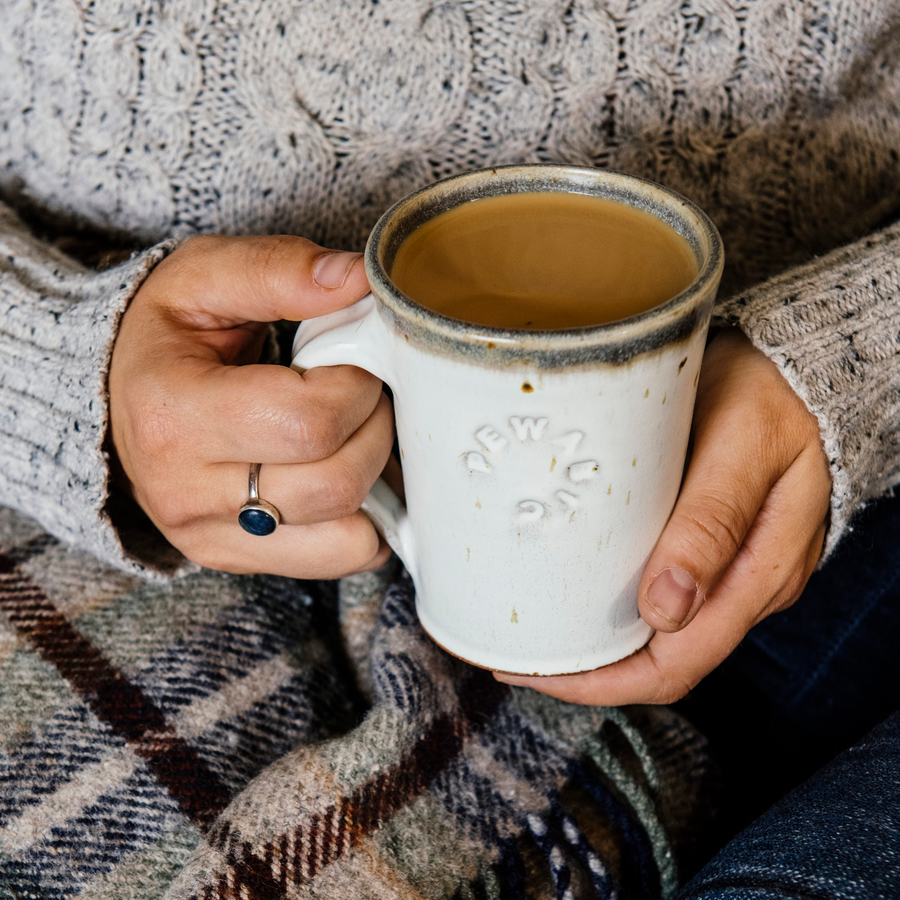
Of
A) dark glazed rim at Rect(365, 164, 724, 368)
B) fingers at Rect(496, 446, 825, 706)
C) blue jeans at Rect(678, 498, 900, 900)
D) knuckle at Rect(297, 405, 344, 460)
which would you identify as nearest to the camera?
dark glazed rim at Rect(365, 164, 724, 368)

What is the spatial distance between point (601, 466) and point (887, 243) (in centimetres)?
44

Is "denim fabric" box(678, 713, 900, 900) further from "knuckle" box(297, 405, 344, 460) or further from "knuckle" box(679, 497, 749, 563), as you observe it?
"knuckle" box(297, 405, 344, 460)

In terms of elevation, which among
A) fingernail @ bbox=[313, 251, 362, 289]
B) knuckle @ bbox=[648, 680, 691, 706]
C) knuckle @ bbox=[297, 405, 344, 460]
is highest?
fingernail @ bbox=[313, 251, 362, 289]

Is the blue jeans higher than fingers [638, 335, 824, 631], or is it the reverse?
fingers [638, 335, 824, 631]

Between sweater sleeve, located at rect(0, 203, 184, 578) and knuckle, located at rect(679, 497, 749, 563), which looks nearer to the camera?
knuckle, located at rect(679, 497, 749, 563)

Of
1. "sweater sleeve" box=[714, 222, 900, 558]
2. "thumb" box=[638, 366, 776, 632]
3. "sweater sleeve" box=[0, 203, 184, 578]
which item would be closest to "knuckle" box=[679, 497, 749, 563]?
"thumb" box=[638, 366, 776, 632]

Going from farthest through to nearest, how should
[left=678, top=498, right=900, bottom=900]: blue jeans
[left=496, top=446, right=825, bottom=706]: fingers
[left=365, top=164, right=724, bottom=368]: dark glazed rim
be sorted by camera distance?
[left=678, top=498, right=900, bottom=900]: blue jeans → [left=496, top=446, right=825, bottom=706]: fingers → [left=365, top=164, right=724, bottom=368]: dark glazed rim

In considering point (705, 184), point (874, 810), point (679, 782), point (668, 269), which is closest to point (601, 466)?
point (668, 269)

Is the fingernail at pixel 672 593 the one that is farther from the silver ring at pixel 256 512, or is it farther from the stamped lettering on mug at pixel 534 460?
the silver ring at pixel 256 512

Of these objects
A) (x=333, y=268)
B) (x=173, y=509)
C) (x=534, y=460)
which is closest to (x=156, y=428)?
(x=173, y=509)

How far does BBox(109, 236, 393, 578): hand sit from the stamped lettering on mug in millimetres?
131

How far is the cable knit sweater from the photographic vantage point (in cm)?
74

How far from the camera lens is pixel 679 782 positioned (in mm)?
747

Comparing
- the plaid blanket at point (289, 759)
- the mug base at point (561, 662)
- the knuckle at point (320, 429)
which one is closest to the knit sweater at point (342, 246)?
the plaid blanket at point (289, 759)
